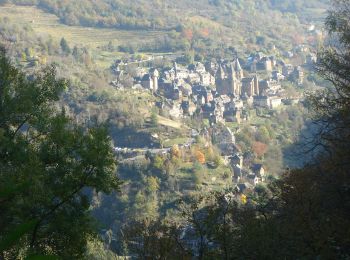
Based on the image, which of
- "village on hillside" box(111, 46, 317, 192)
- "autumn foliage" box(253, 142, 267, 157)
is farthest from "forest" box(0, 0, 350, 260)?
"autumn foliage" box(253, 142, 267, 157)

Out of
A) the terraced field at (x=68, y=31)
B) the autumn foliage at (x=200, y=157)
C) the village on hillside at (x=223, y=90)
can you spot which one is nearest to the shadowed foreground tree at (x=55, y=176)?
the autumn foliage at (x=200, y=157)

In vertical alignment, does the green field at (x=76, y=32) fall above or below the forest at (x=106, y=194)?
below

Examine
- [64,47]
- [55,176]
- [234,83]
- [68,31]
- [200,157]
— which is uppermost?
[55,176]

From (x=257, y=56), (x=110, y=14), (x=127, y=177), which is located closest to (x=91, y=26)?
(x=110, y=14)

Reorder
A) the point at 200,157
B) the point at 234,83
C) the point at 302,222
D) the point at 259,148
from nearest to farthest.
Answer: the point at 302,222, the point at 200,157, the point at 259,148, the point at 234,83

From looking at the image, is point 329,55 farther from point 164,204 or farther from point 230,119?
point 230,119

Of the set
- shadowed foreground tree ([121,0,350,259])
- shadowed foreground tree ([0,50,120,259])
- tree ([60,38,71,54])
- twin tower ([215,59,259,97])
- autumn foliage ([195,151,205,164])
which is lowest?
twin tower ([215,59,259,97])

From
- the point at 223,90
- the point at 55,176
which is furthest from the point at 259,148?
the point at 55,176

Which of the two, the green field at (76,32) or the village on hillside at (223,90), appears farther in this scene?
the green field at (76,32)

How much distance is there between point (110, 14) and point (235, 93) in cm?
3027

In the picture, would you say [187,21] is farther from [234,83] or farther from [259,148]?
[259,148]

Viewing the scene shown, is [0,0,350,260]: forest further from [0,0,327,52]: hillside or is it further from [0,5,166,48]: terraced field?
[0,0,327,52]: hillside

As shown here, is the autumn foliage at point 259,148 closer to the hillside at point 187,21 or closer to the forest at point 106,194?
the forest at point 106,194

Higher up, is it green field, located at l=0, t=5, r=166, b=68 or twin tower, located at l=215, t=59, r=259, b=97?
green field, located at l=0, t=5, r=166, b=68
